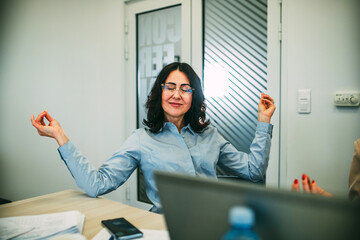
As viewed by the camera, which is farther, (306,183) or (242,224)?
(306,183)

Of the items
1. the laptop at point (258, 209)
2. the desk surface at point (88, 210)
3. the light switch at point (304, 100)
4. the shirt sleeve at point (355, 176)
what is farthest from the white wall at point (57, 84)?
the laptop at point (258, 209)

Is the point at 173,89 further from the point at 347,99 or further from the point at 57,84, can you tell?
the point at 57,84

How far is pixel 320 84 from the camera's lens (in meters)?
1.89

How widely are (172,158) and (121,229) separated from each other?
525 millimetres

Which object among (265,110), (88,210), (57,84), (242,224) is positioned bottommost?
(88,210)

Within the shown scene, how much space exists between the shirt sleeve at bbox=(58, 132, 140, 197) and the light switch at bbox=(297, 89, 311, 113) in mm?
1149

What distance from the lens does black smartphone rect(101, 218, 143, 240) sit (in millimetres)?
925

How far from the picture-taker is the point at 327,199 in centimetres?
42

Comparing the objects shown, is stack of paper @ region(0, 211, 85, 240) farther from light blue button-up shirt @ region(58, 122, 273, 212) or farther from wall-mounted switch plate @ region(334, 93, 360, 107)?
wall-mounted switch plate @ region(334, 93, 360, 107)

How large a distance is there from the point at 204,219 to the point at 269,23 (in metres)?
1.88

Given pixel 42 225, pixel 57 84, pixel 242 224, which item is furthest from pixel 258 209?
pixel 57 84

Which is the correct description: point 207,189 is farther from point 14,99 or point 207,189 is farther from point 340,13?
point 14,99

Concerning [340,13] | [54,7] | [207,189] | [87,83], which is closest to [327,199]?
[207,189]

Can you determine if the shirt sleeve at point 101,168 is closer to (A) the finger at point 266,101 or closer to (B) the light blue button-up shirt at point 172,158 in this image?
(B) the light blue button-up shirt at point 172,158
